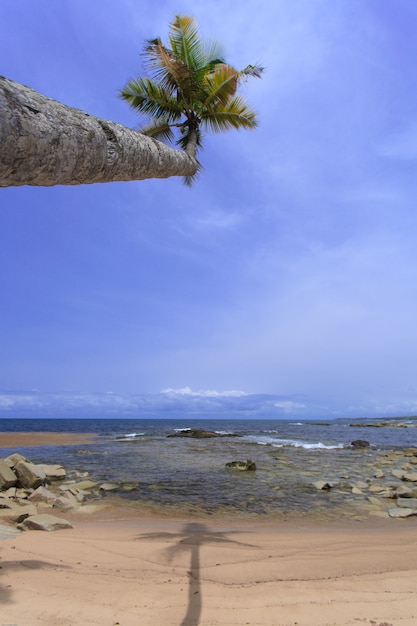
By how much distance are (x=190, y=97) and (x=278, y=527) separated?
10315mm

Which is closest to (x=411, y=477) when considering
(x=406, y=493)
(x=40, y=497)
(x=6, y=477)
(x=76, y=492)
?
(x=406, y=493)

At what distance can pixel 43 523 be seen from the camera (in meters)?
7.43

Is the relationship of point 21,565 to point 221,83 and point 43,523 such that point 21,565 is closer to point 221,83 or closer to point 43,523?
point 43,523

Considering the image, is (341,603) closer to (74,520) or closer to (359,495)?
(74,520)

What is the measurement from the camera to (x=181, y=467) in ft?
55.3

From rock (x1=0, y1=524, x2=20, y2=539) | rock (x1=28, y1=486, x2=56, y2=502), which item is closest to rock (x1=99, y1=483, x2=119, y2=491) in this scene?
rock (x1=28, y1=486, x2=56, y2=502)

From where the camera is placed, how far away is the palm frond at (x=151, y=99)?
899cm

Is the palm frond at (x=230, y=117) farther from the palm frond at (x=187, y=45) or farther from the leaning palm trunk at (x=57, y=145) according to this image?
the leaning palm trunk at (x=57, y=145)

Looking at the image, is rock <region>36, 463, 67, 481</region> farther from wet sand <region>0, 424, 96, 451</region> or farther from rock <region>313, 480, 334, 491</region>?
wet sand <region>0, 424, 96, 451</region>

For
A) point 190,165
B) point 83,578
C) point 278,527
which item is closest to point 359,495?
point 278,527

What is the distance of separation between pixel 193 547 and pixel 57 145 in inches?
260

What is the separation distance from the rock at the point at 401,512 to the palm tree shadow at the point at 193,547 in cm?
496

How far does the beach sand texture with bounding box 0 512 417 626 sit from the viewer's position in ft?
13.2

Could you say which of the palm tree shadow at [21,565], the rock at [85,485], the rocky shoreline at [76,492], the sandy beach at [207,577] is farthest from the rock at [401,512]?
the rock at [85,485]
